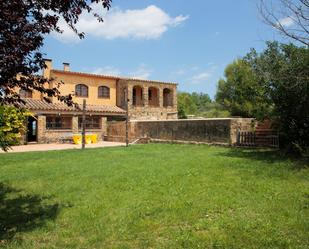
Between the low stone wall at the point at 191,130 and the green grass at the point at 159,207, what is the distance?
7422 mm

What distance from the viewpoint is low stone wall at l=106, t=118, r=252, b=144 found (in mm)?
17531

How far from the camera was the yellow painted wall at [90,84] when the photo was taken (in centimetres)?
3124

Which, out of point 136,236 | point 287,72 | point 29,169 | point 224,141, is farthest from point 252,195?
point 224,141

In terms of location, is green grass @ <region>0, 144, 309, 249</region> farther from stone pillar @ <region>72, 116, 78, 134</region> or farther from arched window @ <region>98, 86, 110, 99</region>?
arched window @ <region>98, 86, 110, 99</region>

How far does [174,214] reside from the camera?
563 cm

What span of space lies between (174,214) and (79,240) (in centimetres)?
165

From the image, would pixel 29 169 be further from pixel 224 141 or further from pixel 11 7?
pixel 224 141

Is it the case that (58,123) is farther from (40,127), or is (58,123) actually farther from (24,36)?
(24,36)

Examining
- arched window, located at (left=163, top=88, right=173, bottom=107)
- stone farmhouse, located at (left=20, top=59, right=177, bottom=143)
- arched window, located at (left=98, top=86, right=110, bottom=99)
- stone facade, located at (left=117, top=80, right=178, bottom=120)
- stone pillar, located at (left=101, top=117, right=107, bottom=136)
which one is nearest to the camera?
stone farmhouse, located at (left=20, top=59, right=177, bottom=143)

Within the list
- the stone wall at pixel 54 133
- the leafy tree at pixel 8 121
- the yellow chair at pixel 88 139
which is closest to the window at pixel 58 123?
the stone wall at pixel 54 133

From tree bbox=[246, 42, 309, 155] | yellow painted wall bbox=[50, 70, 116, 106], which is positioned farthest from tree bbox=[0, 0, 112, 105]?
yellow painted wall bbox=[50, 70, 116, 106]

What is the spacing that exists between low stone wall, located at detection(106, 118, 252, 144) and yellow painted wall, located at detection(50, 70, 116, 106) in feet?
18.7

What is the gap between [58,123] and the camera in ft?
95.2

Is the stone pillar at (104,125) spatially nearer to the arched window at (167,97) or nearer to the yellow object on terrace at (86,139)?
the yellow object on terrace at (86,139)
